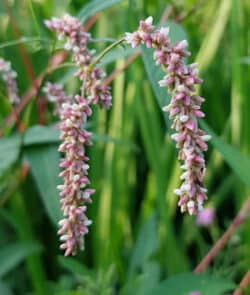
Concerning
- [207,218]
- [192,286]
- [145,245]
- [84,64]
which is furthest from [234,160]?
[207,218]

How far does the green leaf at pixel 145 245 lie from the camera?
1341mm

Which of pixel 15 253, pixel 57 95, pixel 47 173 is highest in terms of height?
pixel 57 95

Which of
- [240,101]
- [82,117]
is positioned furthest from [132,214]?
[82,117]

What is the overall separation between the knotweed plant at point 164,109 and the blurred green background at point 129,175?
36 centimetres

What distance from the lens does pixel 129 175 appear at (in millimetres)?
1811

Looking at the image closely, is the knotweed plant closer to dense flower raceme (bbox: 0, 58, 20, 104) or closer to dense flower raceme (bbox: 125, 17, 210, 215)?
dense flower raceme (bbox: 125, 17, 210, 215)

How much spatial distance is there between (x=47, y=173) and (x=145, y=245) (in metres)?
0.32

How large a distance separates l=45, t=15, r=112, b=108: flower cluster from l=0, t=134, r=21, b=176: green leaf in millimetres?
323

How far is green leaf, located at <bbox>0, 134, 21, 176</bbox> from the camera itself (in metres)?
1.13

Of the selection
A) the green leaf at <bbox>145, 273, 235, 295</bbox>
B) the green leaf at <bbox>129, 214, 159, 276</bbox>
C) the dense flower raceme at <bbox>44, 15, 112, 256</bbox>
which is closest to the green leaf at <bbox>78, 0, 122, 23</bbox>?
the dense flower raceme at <bbox>44, 15, 112, 256</bbox>

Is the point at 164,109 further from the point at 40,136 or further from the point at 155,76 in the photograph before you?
the point at 40,136

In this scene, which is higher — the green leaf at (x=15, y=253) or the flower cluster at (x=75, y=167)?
the flower cluster at (x=75, y=167)

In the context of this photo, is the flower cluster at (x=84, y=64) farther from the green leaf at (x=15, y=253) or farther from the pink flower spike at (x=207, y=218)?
the pink flower spike at (x=207, y=218)

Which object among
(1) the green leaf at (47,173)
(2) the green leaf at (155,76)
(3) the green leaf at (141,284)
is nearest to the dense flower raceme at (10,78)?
(1) the green leaf at (47,173)
